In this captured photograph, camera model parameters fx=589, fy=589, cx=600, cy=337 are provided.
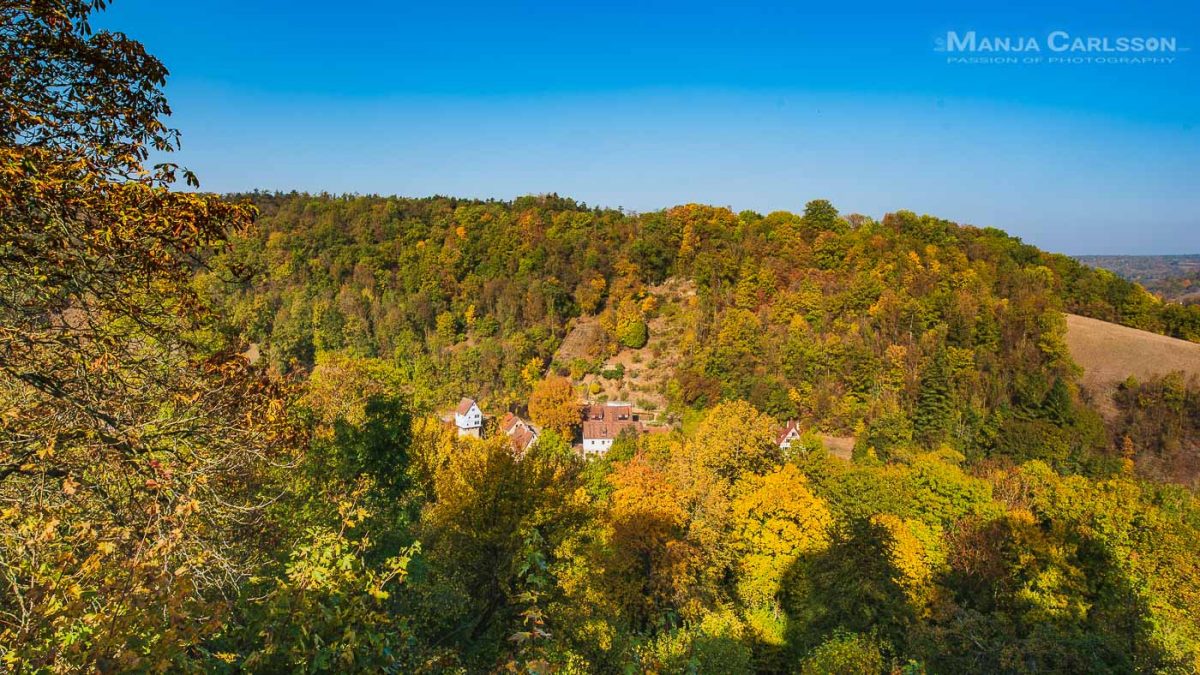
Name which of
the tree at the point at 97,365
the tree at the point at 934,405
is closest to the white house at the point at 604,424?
the tree at the point at 934,405

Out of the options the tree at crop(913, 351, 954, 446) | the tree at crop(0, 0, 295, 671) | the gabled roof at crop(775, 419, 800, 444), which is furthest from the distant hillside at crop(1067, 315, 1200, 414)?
the tree at crop(0, 0, 295, 671)

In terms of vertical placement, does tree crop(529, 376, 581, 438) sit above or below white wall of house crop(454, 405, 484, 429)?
above

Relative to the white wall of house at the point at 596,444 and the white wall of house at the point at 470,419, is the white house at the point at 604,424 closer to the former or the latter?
the white wall of house at the point at 596,444

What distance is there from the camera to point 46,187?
404 centimetres

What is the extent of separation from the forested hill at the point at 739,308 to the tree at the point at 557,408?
7.29m

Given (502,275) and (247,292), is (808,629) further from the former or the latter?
(247,292)

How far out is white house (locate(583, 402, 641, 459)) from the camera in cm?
4166

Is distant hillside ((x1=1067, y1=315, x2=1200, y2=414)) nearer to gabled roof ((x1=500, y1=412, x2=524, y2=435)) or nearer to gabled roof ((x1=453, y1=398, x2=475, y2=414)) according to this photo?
gabled roof ((x1=500, y1=412, x2=524, y2=435))

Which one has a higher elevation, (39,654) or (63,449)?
(63,449)

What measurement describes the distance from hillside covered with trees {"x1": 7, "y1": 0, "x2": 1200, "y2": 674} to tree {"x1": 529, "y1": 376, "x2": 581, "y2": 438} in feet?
0.99

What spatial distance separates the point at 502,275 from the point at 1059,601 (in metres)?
56.0

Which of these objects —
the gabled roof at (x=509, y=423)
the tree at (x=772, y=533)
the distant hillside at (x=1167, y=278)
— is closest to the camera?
the tree at (x=772, y=533)

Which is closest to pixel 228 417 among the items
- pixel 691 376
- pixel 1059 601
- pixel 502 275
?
pixel 1059 601

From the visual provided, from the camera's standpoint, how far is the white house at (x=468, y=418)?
46469 millimetres
